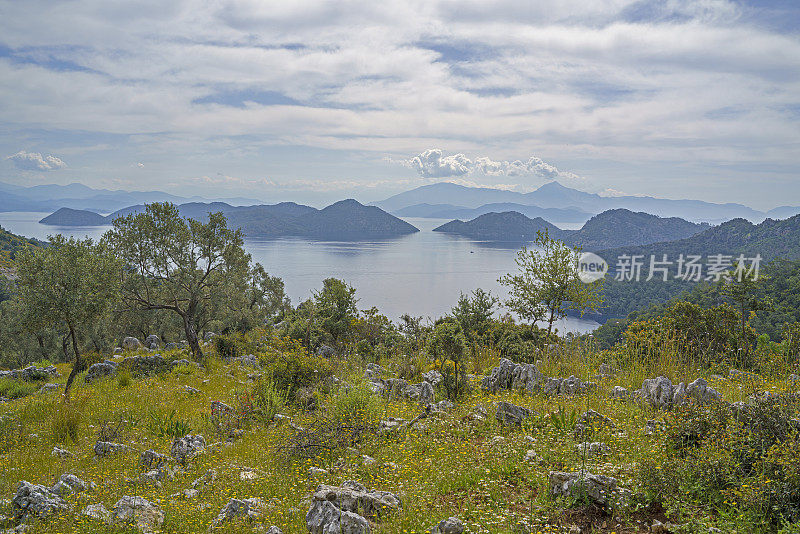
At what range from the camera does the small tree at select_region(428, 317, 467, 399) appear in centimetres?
1043

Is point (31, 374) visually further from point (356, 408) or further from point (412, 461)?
point (412, 461)

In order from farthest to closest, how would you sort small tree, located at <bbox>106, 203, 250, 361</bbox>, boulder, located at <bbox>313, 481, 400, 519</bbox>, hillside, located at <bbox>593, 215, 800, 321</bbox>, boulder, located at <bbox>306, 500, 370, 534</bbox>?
hillside, located at <bbox>593, 215, 800, 321</bbox> → small tree, located at <bbox>106, 203, 250, 361</bbox> → boulder, located at <bbox>313, 481, 400, 519</bbox> → boulder, located at <bbox>306, 500, 370, 534</bbox>

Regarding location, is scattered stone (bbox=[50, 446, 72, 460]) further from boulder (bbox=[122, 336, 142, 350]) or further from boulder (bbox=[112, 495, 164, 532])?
boulder (bbox=[122, 336, 142, 350])

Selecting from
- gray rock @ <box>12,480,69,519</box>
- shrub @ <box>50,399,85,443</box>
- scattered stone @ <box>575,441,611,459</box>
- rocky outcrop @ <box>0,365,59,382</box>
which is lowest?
rocky outcrop @ <box>0,365,59,382</box>

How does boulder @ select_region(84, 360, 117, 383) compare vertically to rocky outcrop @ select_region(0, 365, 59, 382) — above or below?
above

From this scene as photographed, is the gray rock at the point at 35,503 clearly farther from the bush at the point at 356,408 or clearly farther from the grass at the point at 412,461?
the bush at the point at 356,408

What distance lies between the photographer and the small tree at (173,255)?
2269 cm

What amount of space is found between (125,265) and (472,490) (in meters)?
22.6

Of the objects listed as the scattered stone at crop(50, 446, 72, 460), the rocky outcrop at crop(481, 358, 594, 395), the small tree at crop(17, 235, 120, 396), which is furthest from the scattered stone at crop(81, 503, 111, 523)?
the small tree at crop(17, 235, 120, 396)

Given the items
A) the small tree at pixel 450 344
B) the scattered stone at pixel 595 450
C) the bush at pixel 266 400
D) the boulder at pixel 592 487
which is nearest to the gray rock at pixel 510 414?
the scattered stone at pixel 595 450

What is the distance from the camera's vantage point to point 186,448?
828 cm

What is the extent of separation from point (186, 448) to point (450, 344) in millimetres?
5935

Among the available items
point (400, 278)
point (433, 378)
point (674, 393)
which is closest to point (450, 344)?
point (433, 378)

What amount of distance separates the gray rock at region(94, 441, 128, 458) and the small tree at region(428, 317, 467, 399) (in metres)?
6.77
